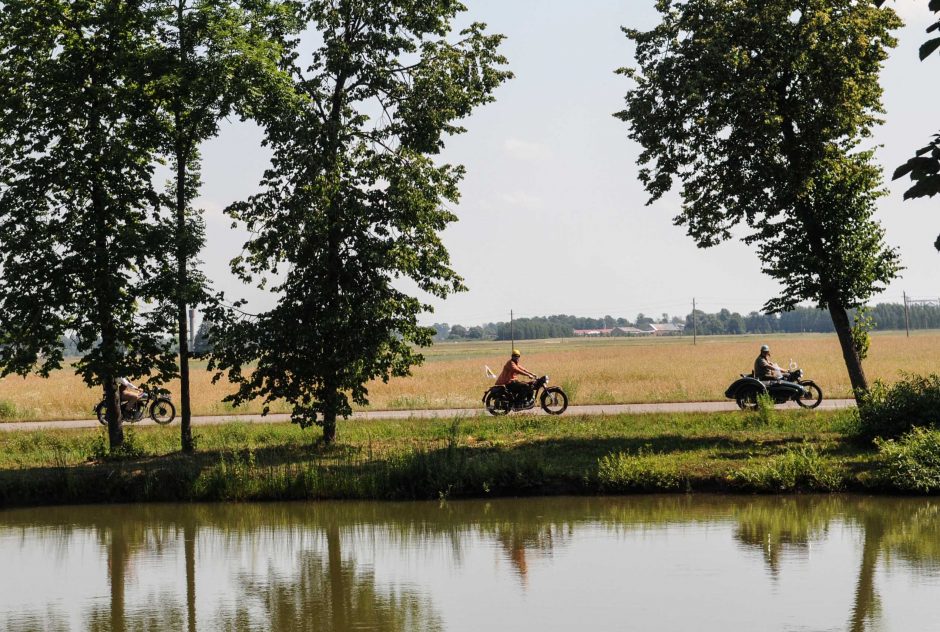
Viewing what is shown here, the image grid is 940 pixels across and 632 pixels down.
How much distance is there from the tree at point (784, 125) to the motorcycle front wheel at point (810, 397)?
251 centimetres

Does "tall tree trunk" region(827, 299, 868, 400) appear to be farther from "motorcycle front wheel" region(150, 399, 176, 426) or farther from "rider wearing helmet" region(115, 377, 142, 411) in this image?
"rider wearing helmet" region(115, 377, 142, 411)

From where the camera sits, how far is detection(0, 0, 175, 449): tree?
1952cm

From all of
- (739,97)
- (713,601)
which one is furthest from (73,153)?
(713,601)

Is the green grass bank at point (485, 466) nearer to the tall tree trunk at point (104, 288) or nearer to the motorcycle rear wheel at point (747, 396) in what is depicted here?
the tall tree trunk at point (104, 288)

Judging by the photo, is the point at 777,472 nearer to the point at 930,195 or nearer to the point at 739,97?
the point at 739,97

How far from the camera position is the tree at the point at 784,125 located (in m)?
21.4

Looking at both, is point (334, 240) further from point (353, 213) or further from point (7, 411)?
point (7, 411)

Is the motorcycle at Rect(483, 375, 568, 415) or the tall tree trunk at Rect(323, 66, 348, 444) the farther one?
the motorcycle at Rect(483, 375, 568, 415)

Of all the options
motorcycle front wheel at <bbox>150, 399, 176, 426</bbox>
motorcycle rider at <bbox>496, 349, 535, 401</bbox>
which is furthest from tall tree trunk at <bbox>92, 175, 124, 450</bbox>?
motorcycle rider at <bbox>496, 349, 535, 401</bbox>

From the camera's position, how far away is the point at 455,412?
92.3 feet

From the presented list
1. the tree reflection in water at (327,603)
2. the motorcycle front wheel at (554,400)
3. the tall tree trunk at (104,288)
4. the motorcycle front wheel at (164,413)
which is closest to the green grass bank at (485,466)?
the tall tree trunk at (104,288)

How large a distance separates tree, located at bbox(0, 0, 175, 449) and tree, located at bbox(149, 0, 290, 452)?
44 cm

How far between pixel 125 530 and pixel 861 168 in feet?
50.6

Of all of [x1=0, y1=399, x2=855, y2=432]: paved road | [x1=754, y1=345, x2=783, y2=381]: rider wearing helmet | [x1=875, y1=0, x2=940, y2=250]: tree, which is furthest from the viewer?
[x1=0, y1=399, x2=855, y2=432]: paved road
